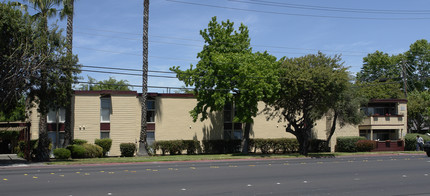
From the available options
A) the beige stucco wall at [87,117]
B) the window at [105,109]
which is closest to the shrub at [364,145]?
the window at [105,109]

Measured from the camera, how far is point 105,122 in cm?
3538

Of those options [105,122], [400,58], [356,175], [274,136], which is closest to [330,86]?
[274,136]

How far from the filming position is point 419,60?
255ft

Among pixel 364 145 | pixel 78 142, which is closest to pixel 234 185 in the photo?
pixel 78 142

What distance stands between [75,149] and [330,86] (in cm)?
2027

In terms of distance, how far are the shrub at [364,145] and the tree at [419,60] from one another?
40414 mm

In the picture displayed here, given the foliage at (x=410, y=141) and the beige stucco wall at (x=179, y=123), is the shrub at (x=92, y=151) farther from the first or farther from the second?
the foliage at (x=410, y=141)

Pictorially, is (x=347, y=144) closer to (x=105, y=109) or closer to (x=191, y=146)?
(x=191, y=146)

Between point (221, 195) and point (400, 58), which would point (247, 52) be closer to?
point (221, 195)

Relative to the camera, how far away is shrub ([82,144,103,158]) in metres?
30.6

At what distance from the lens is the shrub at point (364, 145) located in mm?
41312

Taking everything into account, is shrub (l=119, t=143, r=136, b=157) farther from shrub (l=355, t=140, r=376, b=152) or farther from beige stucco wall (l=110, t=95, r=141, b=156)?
shrub (l=355, t=140, r=376, b=152)

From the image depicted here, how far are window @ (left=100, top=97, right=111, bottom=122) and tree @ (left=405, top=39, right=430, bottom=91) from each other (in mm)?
61354

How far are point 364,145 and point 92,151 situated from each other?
2694cm
